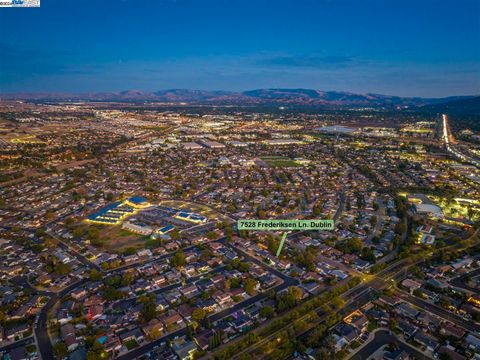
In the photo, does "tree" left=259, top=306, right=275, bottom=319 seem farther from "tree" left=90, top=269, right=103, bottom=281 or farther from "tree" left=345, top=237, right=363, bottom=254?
"tree" left=90, top=269, right=103, bottom=281

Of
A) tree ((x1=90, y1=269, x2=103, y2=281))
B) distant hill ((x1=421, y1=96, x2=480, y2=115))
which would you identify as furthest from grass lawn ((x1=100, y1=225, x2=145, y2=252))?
distant hill ((x1=421, y1=96, x2=480, y2=115))

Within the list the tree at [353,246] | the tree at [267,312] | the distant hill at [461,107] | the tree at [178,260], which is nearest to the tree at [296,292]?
the tree at [267,312]

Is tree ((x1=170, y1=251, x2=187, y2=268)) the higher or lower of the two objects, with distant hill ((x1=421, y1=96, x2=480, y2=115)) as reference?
lower

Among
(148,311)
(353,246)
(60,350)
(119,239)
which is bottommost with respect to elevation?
(60,350)

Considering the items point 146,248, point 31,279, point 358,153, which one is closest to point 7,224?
point 31,279

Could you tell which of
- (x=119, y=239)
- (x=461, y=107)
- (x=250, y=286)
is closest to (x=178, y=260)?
(x=250, y=286)

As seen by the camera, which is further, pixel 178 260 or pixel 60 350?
pixel 178 260

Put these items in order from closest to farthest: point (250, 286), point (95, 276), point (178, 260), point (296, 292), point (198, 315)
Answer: point (198, 315)
point (296, 292)
point (250, 286)
point (95, 276)
point (178, 260)

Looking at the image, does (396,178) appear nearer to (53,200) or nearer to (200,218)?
(200,218)

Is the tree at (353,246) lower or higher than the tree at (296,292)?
higher

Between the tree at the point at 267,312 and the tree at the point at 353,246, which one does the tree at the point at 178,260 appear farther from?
the tree at the point at 353,246

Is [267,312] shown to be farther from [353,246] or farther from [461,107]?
[461,107]
